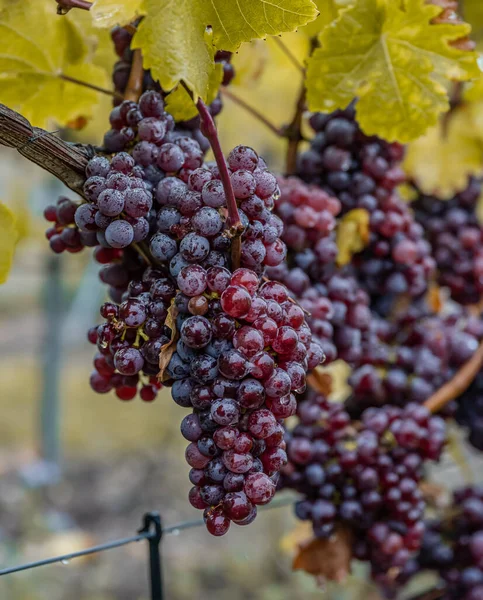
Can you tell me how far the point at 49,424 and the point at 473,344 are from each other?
2889mm

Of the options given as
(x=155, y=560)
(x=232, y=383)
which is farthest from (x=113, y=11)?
(x=155, y=560)

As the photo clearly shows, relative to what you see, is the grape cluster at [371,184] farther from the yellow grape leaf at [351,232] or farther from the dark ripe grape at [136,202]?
the dark ripe grape at [136,202]

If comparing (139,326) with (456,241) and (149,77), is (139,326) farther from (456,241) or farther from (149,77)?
(456,241)

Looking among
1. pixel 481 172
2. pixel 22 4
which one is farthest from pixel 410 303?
pixel 22 4

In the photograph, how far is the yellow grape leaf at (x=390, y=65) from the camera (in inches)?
22.3

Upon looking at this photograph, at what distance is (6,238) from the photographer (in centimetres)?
53

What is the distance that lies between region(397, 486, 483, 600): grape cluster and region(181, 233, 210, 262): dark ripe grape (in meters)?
0.61

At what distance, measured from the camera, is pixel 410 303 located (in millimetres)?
804

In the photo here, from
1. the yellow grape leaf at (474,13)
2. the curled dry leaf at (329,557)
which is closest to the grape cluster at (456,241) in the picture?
the yellow grape leaf at (474,13)

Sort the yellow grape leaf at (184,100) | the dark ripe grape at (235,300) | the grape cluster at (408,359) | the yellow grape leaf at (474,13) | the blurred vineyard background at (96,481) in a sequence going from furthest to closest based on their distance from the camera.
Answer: the blurred vineyard background at (96,481) < the yellow grape leaf at (474,13) < the grape cluster at (408,359) < the yellow grape leaf at (184,100) < the dark ripe grape at (235,300)

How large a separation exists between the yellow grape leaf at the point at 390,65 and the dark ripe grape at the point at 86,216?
25 centimetres

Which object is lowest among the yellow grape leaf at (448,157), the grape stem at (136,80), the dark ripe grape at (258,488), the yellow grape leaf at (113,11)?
the dark ripe grape at (258,488)

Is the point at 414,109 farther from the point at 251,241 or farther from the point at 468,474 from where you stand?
the point at 468,474

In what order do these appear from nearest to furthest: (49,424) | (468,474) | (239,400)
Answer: (239,400), (468,474), (49,424)
